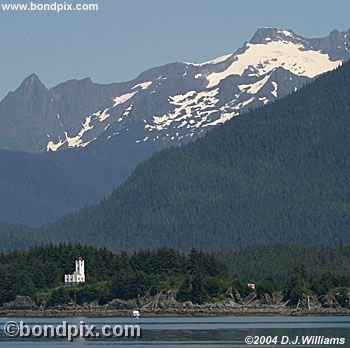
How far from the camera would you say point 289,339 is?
483ft

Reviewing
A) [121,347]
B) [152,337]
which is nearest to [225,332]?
[152,337]

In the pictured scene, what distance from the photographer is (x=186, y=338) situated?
506 ft

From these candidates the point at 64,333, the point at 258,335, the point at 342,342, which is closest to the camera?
the point at 342,342

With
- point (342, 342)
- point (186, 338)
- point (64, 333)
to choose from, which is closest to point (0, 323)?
point (64, 333)

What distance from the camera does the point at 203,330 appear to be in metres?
168

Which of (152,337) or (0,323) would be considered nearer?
(152,337)

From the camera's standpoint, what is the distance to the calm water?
150125 millimetres

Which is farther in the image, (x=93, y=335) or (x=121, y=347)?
(x=93, y=335)

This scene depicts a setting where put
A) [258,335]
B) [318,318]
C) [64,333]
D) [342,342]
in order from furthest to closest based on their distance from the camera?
[318,318], [64,333], [258,335], [342,342]

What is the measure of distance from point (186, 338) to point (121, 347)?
9.87 metres

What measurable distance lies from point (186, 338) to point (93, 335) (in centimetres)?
1060

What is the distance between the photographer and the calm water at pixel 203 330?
150125mm

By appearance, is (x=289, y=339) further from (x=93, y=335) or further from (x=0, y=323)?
(x=0, y=323)

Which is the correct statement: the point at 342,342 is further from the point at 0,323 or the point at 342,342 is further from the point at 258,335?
the point at 0,323
